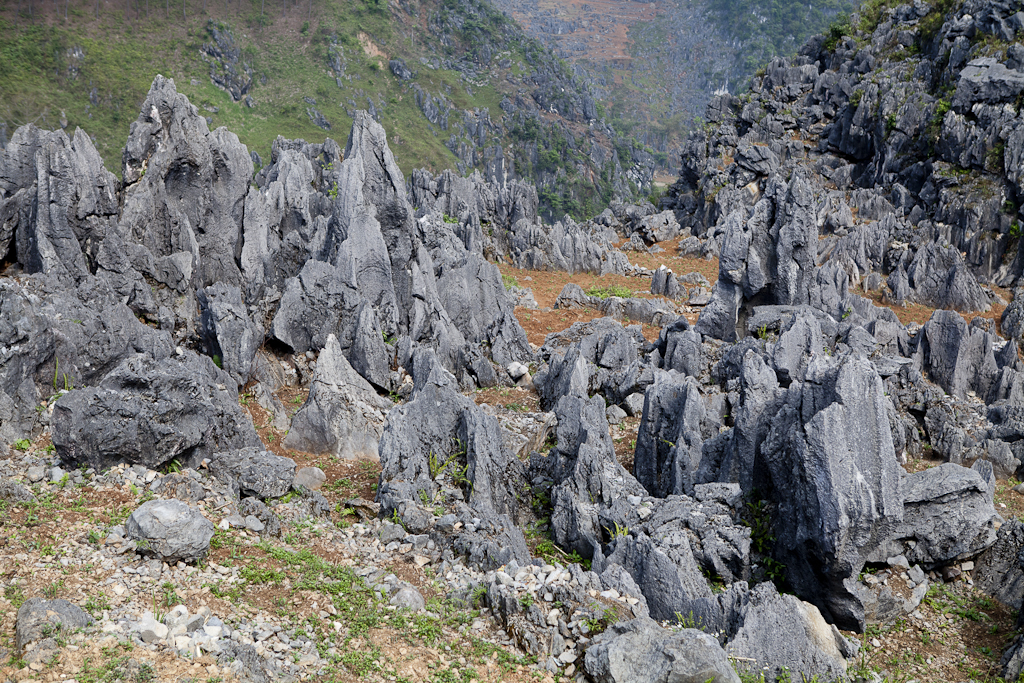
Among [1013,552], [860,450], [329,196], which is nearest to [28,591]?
[860,450]

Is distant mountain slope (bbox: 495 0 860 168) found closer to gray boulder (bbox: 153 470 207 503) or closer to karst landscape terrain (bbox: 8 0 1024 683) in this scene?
karst landscape terrain (bbox: 8 0 1024 683)

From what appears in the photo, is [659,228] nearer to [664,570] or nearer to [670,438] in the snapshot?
[670,438]

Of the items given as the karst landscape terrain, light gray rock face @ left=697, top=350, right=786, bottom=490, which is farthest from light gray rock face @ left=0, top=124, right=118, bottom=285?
light gray rock face @ left=697, top=350, right=786, bottom=490

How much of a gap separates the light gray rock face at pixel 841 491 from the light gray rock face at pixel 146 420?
8.42 metres

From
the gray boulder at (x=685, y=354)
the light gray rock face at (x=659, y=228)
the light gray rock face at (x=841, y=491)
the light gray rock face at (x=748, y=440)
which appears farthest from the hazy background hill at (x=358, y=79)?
the light gray rock face at (x=841, y=491)

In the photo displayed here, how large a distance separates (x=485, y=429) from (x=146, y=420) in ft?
17.0

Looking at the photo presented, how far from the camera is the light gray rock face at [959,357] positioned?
61.7 feet

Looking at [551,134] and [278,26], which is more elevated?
[278,26]

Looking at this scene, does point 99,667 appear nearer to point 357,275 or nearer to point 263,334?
point 263,334

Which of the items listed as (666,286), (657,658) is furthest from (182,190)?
(666,286)

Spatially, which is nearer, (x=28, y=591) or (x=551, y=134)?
(x=28, y=591)

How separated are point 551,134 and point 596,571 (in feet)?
381

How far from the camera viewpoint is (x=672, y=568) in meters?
8.46

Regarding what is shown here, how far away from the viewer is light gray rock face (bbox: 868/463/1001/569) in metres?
8.94
